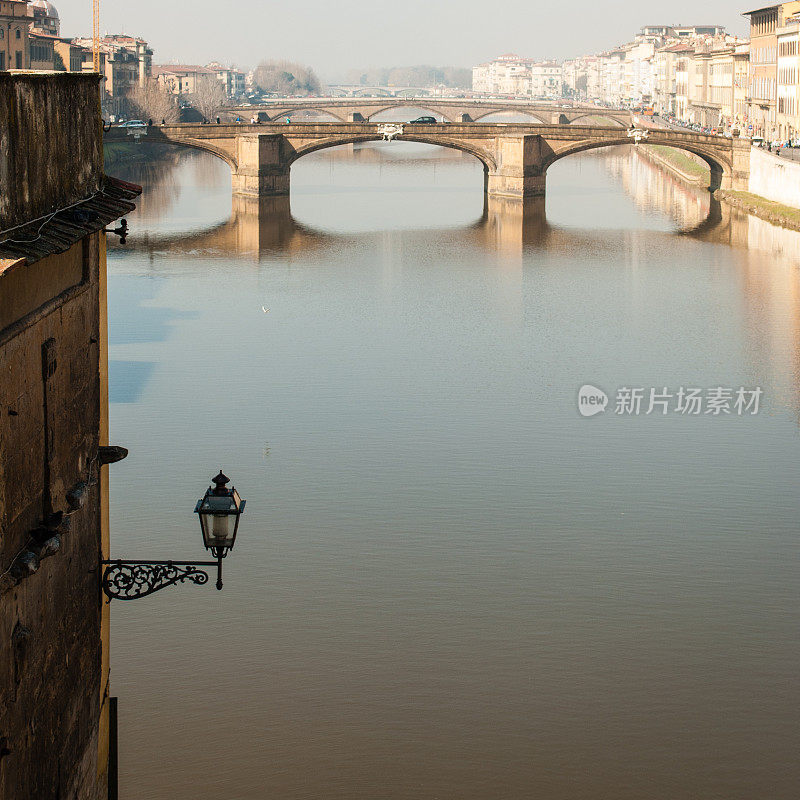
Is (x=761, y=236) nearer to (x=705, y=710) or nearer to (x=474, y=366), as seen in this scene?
(x=474, y=366)

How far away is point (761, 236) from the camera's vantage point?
29.5m

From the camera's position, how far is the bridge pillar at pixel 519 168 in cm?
3697

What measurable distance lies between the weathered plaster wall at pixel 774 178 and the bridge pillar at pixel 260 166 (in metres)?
12.3

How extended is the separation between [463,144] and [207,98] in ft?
129

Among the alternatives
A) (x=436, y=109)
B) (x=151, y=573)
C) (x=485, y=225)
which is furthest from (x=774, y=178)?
(x=436, y=109)

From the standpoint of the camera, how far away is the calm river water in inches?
298

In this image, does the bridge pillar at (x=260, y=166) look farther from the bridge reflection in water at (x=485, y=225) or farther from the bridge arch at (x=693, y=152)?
the bridge arch at (x=693, y=152)

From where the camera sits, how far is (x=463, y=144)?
38.0 metres

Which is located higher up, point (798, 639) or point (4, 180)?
point (4, 180)

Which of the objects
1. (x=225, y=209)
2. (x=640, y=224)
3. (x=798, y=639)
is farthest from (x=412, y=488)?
(x=225, y=209)

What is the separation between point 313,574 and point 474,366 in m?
7.12

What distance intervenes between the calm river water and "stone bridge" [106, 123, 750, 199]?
1547 cm

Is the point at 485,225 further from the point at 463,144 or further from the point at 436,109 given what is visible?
the point at 436,109

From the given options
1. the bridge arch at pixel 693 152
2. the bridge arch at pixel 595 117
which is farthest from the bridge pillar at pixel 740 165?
the bridge arch at pixel 595 117
